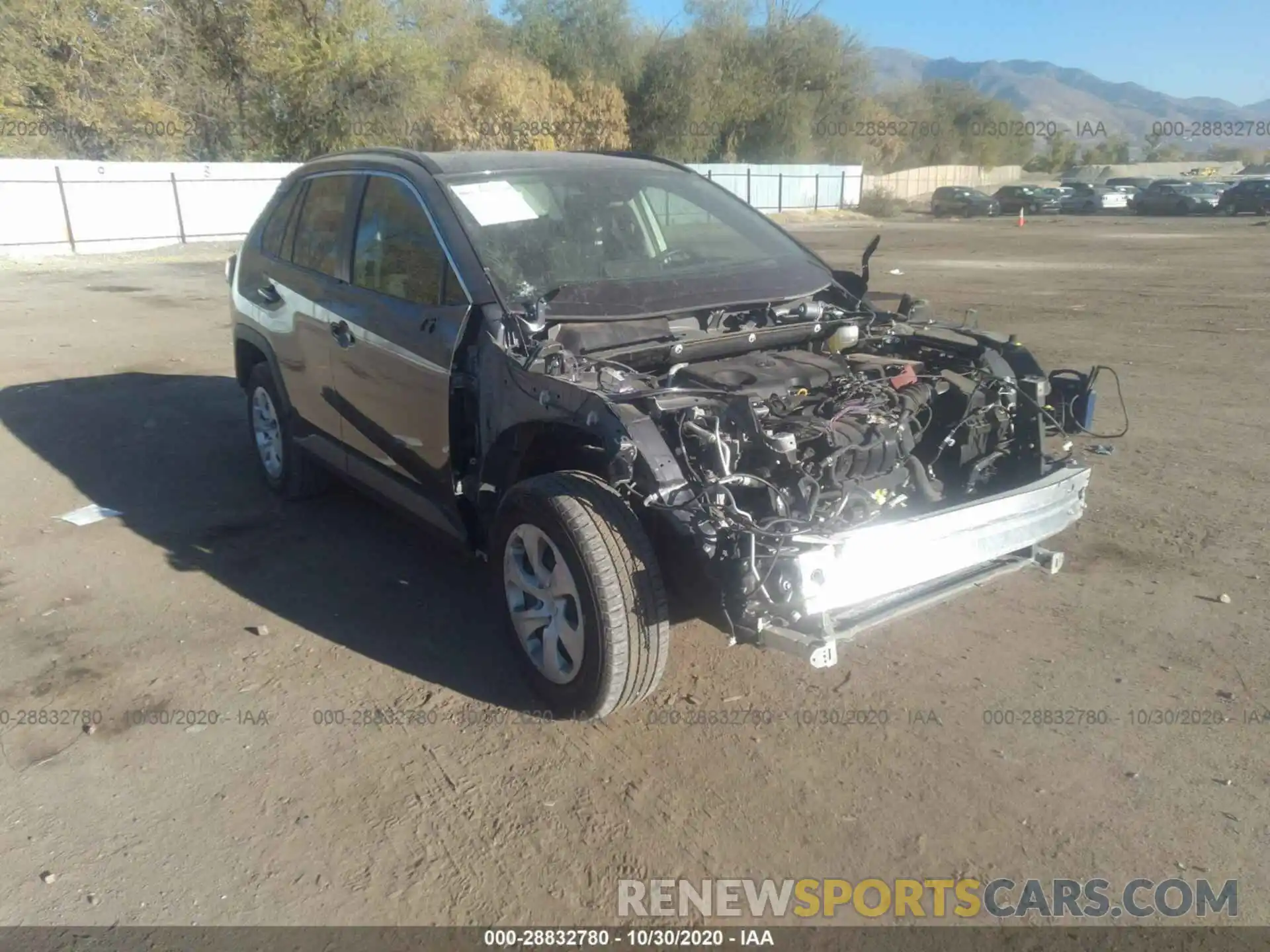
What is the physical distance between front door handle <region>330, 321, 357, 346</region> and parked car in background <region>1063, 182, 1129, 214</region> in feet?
139

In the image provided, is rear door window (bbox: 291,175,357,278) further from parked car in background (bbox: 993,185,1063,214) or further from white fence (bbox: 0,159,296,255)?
parked car in background (bbox: 993,185,1063,214)

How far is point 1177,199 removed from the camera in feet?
126

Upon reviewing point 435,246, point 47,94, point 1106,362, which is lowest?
point 1106,362

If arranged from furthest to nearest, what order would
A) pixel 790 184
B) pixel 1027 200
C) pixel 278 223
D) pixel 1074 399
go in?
pixel 790 184, pixel 1027 200, pixel 278 223, pixel 1074 399

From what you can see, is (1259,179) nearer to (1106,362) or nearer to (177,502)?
(1106,362)

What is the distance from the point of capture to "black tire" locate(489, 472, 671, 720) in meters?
3.14

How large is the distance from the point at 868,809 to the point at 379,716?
174cm

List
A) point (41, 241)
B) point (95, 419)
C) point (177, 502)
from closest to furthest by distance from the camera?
point (177, 502) < point (95, 419) < point (41, 241)

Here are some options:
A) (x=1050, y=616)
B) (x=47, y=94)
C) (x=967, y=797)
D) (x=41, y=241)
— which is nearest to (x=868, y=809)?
(x=967, y=797)

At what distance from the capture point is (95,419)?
768 cm

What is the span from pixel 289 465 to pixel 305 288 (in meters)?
1.11

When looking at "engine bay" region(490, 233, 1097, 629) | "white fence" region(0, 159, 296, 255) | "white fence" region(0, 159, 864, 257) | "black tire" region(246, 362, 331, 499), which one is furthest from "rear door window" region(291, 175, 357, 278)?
"white fence" region(0, 159, 296, 255)

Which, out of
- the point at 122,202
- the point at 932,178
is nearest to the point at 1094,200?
the point at 932,178

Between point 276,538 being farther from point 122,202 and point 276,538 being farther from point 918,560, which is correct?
point 122,202
